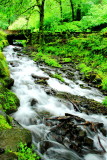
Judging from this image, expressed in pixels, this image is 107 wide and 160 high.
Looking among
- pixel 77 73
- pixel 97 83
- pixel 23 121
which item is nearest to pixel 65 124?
pixel 23 121

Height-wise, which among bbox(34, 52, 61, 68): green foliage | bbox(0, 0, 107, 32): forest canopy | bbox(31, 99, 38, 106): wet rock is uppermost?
bbox(0, 0, 107, 32): forest canopy

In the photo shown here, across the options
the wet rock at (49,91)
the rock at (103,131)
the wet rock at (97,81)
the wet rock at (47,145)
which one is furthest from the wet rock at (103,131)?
the wet rock at (97,81)

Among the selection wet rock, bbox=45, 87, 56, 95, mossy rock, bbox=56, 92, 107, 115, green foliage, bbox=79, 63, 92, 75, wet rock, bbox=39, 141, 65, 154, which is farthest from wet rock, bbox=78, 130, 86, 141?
green foliage, bbox=79, 63, 92, 75

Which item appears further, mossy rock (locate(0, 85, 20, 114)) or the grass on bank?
the grass on bank

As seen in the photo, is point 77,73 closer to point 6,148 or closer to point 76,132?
point 76,132

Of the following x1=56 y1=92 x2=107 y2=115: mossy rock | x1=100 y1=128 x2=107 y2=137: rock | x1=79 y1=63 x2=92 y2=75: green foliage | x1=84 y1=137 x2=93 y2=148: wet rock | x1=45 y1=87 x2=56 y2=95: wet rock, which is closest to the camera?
x1=84 y1=137 x2=93 y2=148: wet rock

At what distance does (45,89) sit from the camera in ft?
22.3

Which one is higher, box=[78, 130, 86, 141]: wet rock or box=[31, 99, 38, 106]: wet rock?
box=[31, 99, 38, 106]: wet rock

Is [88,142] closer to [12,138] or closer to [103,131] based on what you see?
[103,131]

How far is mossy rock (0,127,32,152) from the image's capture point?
2758mm

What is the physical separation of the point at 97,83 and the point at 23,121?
5050 mm

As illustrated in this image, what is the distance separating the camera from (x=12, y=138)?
117 inches

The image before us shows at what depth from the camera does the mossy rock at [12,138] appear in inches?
109

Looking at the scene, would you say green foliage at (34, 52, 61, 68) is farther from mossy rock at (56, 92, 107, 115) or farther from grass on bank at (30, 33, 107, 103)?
mossy rock at (56, 92, 107, 115)
